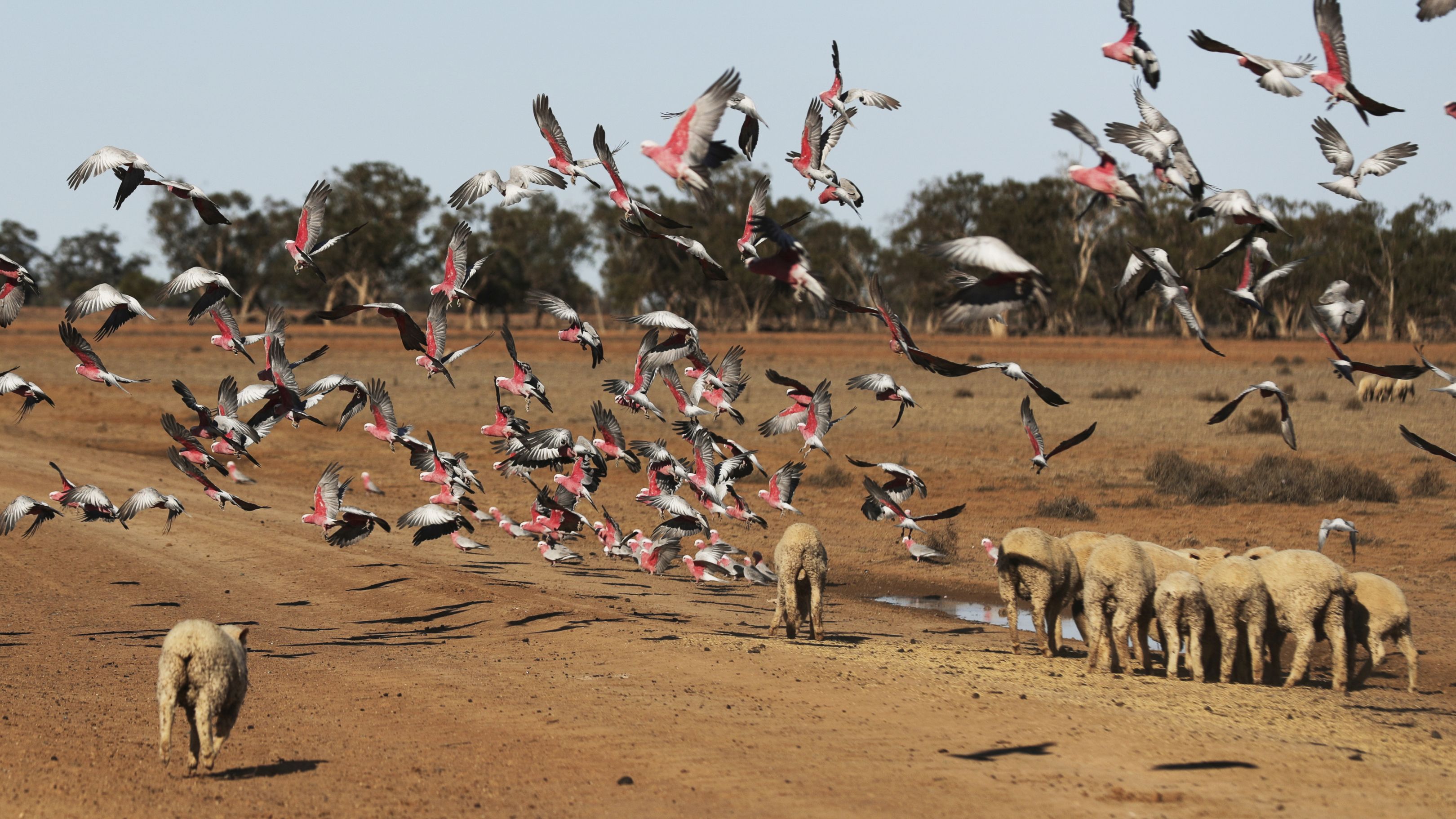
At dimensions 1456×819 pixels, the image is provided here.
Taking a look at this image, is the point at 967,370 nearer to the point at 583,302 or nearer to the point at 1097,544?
the point at 1097,544

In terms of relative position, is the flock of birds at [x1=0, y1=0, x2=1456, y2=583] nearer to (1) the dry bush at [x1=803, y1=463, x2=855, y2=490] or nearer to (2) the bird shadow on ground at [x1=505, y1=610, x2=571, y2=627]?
(2) the bird shadow on ground at [x1=505, y1=610, x2=571, y2=627]

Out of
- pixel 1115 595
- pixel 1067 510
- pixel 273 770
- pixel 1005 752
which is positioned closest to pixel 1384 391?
pixel 1067 510

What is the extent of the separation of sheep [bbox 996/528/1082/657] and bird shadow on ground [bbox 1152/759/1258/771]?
3.90 meters

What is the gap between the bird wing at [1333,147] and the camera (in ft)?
33.1

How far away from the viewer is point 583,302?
138 m

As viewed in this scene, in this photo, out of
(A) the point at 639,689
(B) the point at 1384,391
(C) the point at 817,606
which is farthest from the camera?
(B) the point at 1384,391

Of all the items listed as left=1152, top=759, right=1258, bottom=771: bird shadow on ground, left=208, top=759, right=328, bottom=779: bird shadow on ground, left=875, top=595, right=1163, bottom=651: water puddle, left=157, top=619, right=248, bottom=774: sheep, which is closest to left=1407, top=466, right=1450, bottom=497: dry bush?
left=875, top=595, right=1163, bottom=651: water puddle

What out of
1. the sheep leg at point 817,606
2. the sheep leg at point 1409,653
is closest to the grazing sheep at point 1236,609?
the sheep leg at point 1409,653

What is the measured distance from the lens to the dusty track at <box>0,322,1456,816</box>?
25.2 feet

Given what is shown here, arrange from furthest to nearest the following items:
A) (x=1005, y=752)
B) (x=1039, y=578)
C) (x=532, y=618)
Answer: (x=532, y=618) < (x=1039, y=578) < (x=1005, y=752)

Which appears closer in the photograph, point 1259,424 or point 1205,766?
point 1205,766

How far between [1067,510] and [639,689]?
503 inches

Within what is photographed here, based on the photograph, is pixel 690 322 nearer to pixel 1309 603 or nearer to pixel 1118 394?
pixel 1309 603

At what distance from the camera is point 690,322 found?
12.7 meters
